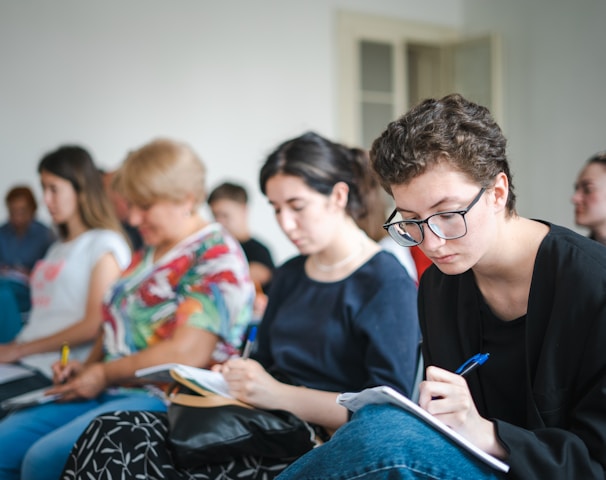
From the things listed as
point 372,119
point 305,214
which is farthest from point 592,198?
point 372,119

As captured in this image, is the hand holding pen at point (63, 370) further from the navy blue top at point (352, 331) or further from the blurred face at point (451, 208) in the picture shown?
the blurred face at point (451, 208)

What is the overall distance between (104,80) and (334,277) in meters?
4.02

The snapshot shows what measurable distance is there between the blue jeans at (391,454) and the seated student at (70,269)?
5.21 feet

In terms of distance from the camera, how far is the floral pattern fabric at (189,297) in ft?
6.93

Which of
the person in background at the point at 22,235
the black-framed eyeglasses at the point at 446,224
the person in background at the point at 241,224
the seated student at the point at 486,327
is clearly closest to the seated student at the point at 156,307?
the seated student at the point at 486,327

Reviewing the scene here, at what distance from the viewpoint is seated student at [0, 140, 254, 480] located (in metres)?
2.06

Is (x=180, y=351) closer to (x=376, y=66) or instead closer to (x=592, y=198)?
(x=592, y=198)

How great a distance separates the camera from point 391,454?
105 cm

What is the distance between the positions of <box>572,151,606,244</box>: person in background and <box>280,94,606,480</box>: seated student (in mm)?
1385

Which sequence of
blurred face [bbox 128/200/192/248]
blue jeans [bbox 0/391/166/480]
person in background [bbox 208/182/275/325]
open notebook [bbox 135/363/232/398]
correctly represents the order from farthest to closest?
1. person in background [bbox 208/182/275/325]
2. blurred face [bbox 128/200/192/248]
3. blue jeans [bbox 0/391/166/480]
4. open notebook [bbox 135/363/232/398]

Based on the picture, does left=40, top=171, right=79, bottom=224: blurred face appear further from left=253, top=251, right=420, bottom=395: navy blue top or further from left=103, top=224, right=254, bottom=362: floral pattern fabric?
left=253, top=251, right=420, bottom=395: navy blue top

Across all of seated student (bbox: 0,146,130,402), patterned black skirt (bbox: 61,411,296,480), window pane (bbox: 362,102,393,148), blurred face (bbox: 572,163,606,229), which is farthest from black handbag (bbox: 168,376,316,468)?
window pane (bbox: 362,102,393,148)

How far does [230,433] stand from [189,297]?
0.63 meters

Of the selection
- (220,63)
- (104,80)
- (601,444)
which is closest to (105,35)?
(104,80)
